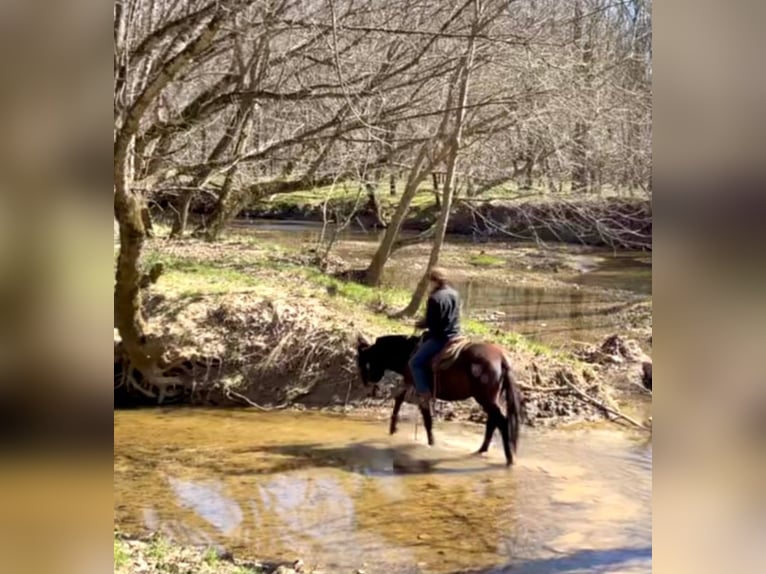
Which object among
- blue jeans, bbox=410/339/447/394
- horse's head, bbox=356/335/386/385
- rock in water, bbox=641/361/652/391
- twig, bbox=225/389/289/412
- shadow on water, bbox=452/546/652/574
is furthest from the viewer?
twig, bbox=225/389/289/412

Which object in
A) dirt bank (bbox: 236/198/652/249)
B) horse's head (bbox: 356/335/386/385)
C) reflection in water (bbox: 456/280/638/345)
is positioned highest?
dirt bank (bbox: 236/198/652/249)

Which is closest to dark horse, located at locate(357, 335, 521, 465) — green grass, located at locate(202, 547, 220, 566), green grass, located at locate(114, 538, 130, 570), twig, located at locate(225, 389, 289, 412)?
twig, located at locate(225, 389, 289, 412)

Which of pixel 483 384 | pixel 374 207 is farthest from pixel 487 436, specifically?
pixel 374 207

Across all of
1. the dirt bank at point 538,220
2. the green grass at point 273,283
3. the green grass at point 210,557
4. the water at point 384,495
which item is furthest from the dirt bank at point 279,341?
the green grass at point 210,557

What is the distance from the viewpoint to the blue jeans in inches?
107

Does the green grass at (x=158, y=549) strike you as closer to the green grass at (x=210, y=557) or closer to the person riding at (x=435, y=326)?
the green grass at (x=210, y=557)

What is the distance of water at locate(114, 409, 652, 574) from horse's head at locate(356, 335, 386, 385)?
0.17 meters

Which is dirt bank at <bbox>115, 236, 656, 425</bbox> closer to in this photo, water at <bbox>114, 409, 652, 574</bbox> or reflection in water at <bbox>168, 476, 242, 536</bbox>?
water at <bbox>114, 409, 652, 574</bbox>

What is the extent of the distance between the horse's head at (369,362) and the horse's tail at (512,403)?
0.47 metres

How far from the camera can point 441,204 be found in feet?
8.73

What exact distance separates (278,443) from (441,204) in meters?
1.11

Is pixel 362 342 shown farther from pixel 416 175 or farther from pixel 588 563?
pixel 588 563
